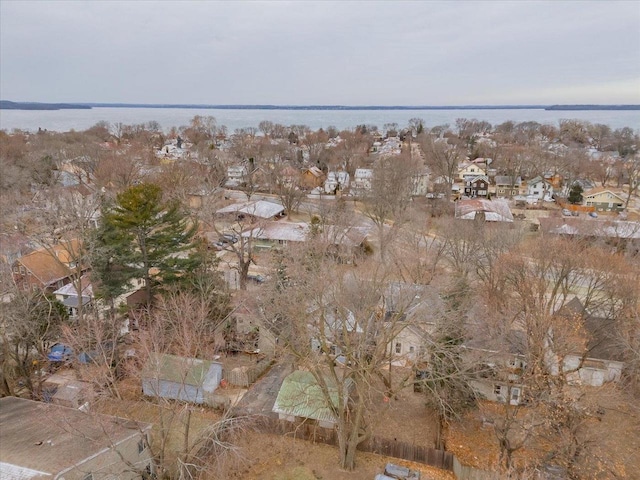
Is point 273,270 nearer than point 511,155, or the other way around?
point 273,270

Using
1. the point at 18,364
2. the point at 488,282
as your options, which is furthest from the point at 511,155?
the point at 18,364

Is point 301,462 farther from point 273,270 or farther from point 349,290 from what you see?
point 273,270

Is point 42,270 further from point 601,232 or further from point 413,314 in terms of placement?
point 601,232

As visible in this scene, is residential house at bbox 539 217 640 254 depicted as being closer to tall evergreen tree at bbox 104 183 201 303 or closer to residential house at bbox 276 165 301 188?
tall evergreen tree at bbox 104 183 201 303

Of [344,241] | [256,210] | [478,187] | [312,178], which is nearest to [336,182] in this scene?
[312,178]

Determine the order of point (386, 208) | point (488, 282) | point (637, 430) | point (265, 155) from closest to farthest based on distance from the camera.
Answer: point (637, 430), point (488, 282), point (386, 208), point (265, 155)

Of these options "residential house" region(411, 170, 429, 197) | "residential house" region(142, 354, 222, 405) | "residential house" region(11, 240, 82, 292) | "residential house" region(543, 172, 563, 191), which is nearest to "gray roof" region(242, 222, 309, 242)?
"residential house" region(11, 240, 82, 292)
